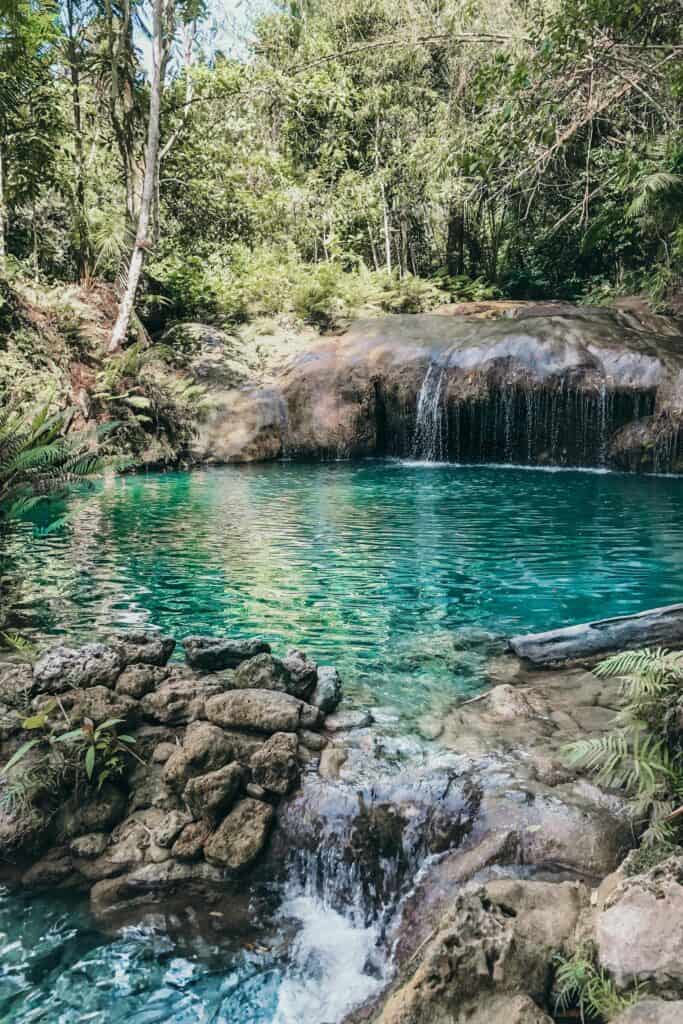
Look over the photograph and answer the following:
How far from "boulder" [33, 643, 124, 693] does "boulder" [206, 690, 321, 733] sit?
54cm

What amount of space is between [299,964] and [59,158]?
54.3 feet

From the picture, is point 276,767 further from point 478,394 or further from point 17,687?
point 478,394

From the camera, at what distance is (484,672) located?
13.7ft

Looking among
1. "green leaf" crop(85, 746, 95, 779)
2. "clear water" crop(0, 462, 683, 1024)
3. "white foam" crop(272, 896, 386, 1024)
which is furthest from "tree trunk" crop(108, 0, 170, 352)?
"white foam" crop(272, 896, 386, 1024)

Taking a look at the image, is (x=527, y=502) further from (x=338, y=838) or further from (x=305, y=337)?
(x=305, y=337)

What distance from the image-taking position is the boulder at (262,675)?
3570 millimetres

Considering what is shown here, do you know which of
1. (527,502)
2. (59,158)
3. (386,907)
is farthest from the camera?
(59,158)

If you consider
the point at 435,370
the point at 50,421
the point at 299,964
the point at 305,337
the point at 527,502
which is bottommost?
the point at 299,964

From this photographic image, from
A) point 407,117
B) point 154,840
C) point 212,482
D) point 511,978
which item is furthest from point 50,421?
point 407,117

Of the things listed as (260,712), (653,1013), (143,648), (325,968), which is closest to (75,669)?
(143,648)

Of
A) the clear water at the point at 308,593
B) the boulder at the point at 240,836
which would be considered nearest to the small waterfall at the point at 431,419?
Answer: the clear water at the point at 308,593

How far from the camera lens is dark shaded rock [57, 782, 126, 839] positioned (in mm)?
3016

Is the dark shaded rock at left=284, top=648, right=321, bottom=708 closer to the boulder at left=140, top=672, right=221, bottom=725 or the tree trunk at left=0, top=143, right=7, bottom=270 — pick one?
the boulder at left=140, top=672, right=221, bottom=725

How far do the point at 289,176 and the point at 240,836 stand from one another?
19590 millimetres
